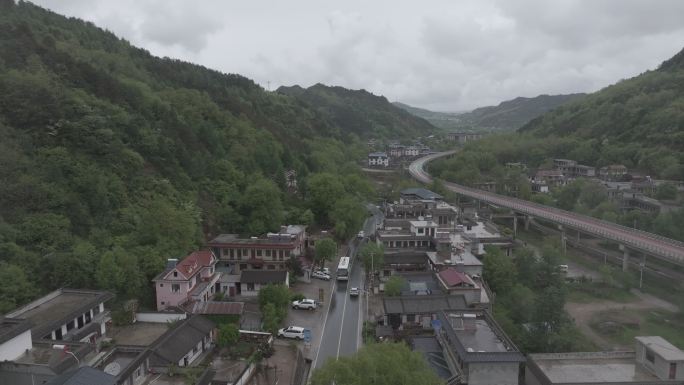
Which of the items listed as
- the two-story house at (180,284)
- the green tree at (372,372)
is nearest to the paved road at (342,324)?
the green tree at (372,372)

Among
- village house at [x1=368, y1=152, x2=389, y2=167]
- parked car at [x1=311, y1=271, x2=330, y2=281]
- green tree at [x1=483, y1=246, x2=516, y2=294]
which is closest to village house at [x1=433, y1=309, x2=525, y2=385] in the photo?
green tree at [x1=483, y1=246, x2=516, y2=294]

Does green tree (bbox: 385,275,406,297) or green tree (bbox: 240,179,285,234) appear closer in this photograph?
green tree (bbox: 385,275,406,297)

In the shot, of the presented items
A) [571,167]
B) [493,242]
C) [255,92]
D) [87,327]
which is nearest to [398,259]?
[493,242]

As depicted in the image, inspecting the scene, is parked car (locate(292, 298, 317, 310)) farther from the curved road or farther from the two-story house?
the curved road

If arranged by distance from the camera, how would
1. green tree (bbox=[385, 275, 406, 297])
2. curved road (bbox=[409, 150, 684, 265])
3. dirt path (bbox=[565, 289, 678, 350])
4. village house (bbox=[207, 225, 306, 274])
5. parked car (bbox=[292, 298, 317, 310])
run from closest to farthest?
parked car (bbox=[292, 298, 317, 310]) < green tree (bbox=[385, 275, 406, 297]) < dirt path (bbox=[565, 289, 678, 350]) < village house (bbox=[207, 225, 306, 274]) < curved road (bbox=[409, 150, 684, 265])

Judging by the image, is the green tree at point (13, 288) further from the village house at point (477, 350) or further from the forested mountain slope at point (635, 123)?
the forested mountain slope at point (635, 123)

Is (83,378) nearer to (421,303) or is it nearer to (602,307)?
(421,303)
